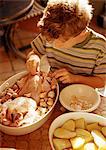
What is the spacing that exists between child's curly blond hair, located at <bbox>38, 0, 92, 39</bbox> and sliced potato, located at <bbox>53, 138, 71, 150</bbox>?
39cm

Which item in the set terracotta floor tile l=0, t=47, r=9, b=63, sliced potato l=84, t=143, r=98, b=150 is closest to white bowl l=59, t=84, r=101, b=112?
sliced potato l=84, t=143, r=98, b=150

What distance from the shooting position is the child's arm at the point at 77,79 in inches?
50.9

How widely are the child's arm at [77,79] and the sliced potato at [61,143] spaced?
0.29m

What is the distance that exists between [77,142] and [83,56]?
0.45 m

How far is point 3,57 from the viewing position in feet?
8.88

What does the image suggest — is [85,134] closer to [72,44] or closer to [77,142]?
[77,142]

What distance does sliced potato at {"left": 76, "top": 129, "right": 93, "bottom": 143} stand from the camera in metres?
1.08

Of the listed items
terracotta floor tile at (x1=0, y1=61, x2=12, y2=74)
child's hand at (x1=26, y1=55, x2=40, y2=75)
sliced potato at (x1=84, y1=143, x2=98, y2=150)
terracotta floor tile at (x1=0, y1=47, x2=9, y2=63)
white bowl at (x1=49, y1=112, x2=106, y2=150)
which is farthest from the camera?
terracotta floor tile at (x1=0, y1=47, x2=9, y2=63)

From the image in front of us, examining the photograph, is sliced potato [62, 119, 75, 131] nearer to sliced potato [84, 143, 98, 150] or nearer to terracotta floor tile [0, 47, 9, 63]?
sliced potato [84, 143, 98, 150]

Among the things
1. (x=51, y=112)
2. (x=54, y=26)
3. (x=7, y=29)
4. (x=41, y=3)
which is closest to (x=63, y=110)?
(x=51, y=112)

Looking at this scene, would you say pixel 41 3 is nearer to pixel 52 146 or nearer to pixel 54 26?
pixel 54 26

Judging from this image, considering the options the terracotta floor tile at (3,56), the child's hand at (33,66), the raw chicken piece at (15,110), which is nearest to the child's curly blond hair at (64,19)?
the child's hand at (33,66)

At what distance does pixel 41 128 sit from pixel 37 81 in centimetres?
19

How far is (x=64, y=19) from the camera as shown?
1.19 meters
